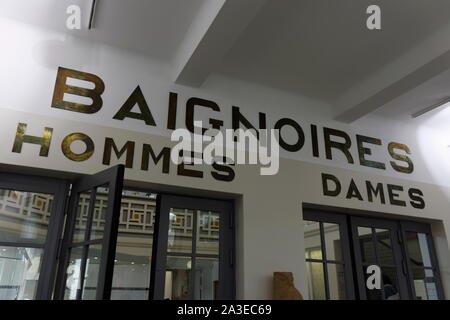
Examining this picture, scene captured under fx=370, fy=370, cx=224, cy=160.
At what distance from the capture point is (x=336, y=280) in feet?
12.5

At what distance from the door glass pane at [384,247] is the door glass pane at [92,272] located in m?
3.08

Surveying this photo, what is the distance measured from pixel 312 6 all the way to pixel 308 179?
1674 mm

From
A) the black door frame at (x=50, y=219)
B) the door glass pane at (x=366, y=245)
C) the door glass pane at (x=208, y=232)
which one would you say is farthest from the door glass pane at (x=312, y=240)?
the black door frame at (x=50, y=219)

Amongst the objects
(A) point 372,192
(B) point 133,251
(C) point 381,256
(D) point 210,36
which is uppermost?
(D) point 210,36

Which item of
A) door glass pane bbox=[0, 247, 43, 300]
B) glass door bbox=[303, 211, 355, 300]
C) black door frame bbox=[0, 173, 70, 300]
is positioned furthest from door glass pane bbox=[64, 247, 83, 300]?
glass door bbox=[303, 211, 355, 300]

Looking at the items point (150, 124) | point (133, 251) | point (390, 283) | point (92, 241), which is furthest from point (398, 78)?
point (133, 251)

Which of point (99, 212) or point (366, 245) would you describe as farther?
point (366, 245)

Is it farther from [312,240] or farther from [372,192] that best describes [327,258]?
[372,192]

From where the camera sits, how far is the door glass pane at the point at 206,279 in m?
3.22

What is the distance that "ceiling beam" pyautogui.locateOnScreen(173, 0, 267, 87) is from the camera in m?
2.63

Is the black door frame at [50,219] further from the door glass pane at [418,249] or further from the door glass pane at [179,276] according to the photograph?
the door glass pane at [418,249]

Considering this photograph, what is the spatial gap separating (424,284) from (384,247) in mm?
630

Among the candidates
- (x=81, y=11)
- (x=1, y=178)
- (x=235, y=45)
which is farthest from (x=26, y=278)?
(x=235, y=45)

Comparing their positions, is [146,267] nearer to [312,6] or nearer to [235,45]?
[235,45]
